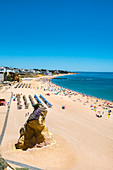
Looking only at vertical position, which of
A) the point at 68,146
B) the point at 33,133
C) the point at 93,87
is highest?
the point at 33,133

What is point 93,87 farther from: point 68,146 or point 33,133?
point 33,133

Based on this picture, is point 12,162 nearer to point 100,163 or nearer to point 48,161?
point 48,161

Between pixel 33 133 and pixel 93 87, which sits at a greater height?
pixel 33 133

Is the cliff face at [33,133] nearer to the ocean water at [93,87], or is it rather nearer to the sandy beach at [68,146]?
the sandy beach at [68,146]

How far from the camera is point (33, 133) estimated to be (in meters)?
9.51

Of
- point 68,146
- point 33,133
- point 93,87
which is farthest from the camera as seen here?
point 93,87

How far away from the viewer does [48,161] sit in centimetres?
844

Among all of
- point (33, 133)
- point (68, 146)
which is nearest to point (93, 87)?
point (68, 146)

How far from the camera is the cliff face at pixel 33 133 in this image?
30.5 ft

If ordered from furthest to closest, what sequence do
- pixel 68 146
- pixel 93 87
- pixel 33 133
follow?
pixel 93 87, pixel 68 146, pixel 33 133

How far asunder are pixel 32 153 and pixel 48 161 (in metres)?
1.31

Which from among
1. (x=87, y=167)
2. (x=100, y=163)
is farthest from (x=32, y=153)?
(x=100, y=163)

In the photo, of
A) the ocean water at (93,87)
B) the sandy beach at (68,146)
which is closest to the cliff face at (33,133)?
the sandy beach at (68,146)

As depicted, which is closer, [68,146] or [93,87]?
[68,146]
